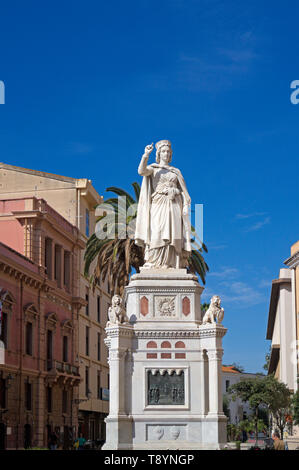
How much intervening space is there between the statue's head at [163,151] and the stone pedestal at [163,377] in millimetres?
3158

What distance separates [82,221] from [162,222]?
45861 mm

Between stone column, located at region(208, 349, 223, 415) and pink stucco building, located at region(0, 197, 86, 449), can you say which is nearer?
stone column, located at region(208, 349, 223, 415)

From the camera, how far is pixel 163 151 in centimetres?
1939

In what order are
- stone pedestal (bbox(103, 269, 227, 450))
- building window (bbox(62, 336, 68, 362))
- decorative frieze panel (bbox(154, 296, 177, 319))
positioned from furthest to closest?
building window (bbox(62, 336, 68, 362))
decorative frieze panel (bbox(154, 296, 177, 319))
stone pedestal (bbox(103, 269, 227, 450))

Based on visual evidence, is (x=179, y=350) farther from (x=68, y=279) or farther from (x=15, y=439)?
(x=68, y=279)

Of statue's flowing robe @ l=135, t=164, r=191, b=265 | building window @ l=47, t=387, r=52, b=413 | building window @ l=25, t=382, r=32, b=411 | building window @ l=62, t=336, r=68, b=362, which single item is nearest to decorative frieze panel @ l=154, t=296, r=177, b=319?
statue's flowing robe @ l=135, t=164, r=191, b=265

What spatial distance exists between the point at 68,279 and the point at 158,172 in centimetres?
4093

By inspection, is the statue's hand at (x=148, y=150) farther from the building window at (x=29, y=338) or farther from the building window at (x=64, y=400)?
the building window at (x=64, y=400)

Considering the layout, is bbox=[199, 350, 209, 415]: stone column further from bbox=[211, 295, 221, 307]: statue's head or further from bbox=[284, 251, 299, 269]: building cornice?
bbox=[284, 251, 299, 269]: building cornice

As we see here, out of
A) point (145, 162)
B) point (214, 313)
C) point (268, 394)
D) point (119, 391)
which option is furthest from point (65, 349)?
point (214, 313)

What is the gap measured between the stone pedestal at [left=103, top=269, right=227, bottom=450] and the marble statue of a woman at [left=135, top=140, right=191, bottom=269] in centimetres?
91

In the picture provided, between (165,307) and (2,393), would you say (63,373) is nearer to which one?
(2,393)

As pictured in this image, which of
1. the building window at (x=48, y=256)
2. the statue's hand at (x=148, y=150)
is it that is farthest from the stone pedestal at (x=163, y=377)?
the building window at (x=48, y=256)

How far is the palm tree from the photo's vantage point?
38.3 meters
